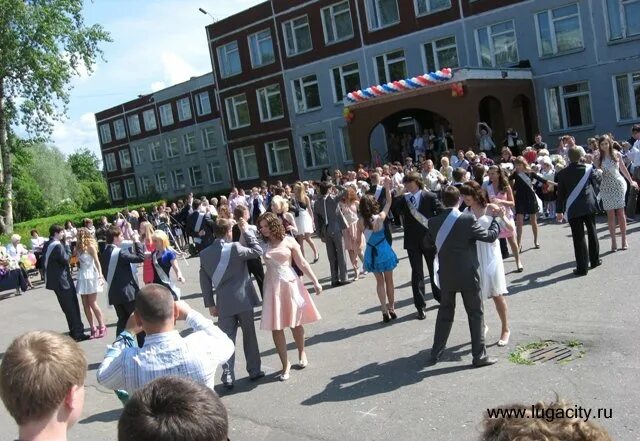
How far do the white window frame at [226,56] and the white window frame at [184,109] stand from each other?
9765 millimetres

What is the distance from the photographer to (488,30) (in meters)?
28.1

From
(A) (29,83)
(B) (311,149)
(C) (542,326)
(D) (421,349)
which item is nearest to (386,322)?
(D) (421,349)

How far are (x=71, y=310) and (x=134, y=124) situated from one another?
161 ft

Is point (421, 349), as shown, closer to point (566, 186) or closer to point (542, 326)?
point (542, 326)

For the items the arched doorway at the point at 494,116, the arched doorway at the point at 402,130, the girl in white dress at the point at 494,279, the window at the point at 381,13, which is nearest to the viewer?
the girl in white dress at the point at 494,279

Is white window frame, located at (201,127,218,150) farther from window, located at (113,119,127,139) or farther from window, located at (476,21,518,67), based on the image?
window, located at (476,21,518,67)

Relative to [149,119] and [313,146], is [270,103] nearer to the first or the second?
[313,146]

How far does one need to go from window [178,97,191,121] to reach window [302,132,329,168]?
16.4m

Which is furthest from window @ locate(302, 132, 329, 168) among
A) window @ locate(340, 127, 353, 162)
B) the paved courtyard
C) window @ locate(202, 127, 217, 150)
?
the paved courtyard

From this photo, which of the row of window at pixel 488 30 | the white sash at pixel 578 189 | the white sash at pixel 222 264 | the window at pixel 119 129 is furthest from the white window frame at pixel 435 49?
the window at pixel 119 129

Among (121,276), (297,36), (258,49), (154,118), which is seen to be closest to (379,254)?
(121,276)

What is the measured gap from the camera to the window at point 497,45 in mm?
27641

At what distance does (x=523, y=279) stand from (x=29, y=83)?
106 ft

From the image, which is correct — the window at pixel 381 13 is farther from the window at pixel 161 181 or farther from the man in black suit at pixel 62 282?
the window at pixel 161 181
